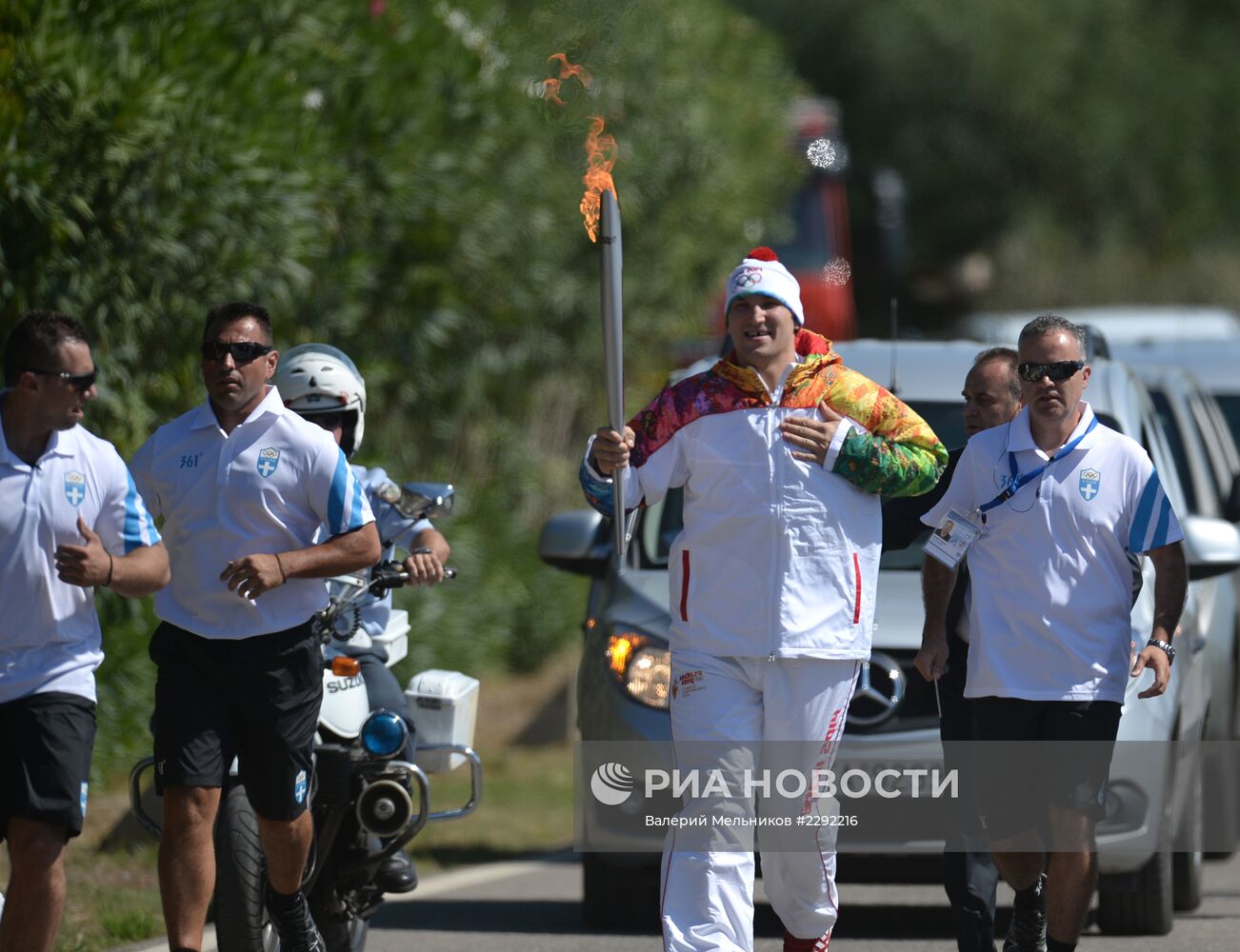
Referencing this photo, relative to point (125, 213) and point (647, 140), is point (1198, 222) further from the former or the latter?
point (125, 213)

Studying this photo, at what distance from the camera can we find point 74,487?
575cm

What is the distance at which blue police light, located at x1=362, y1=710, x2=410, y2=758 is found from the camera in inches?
280

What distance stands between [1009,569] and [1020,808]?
0.68m

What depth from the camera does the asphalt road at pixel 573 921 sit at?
7.97 meters

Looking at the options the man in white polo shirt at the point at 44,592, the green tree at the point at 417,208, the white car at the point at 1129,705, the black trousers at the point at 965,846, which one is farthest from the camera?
the green tree at the point at 417,208

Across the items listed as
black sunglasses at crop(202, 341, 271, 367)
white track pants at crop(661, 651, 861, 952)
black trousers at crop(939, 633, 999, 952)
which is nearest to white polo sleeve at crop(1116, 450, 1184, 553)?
black trousers at crop(939, 633, 999, 952)

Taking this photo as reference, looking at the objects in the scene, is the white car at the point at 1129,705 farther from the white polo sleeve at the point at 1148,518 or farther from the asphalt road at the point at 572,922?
the white polo sleeve at the point at 1148,518

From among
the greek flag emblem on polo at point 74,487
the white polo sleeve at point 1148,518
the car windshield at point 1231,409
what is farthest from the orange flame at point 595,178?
the car windshield at point 1231,409

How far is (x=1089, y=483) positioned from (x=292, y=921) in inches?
99.6

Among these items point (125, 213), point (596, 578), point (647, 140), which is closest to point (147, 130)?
point (125, 213)

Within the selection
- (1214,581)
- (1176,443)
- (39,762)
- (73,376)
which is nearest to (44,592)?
(39,762)

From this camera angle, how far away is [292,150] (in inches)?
418

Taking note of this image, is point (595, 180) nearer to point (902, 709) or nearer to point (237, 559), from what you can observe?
point (237, 559)

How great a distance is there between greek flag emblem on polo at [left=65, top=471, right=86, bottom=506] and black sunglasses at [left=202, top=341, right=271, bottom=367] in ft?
2.28
